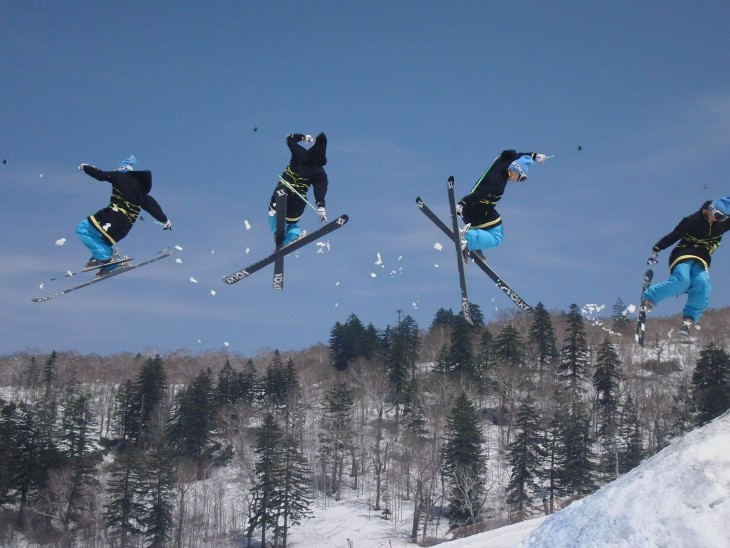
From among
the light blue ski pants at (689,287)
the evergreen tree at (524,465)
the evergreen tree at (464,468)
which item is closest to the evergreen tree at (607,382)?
the evergreen tree at (524,465)

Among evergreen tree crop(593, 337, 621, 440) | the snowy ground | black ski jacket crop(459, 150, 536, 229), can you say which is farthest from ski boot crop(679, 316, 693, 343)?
evergreen tree crop(593, 337, 621, 440)

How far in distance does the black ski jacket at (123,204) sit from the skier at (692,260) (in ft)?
32.5

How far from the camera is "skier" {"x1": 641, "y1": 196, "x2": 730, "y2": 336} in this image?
1351 cm

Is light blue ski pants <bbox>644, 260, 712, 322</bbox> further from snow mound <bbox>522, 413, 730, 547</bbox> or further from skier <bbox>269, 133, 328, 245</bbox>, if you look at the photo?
skier <bbox>269, 133, 328, 245</bbox>

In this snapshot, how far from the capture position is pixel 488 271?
17.0m

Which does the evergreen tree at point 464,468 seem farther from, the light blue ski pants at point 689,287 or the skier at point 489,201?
the light blue ski pants at point 689,287

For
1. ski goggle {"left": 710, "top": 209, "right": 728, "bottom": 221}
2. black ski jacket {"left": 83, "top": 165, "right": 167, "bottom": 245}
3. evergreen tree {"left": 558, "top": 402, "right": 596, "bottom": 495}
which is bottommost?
evergreen tree {"left": 558, "top": 402, "right": 596, "bottom": 495}

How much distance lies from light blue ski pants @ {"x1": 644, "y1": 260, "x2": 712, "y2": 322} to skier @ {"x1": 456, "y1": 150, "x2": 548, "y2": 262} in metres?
3.46

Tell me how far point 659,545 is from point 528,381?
272 ft

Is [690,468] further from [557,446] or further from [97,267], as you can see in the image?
[557,446]

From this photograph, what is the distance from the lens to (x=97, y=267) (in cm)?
1664

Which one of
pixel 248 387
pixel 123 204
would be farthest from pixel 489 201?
pixel 248 387

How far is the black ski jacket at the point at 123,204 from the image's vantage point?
1600 cm

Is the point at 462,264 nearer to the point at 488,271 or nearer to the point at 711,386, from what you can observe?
the point at 488,271
